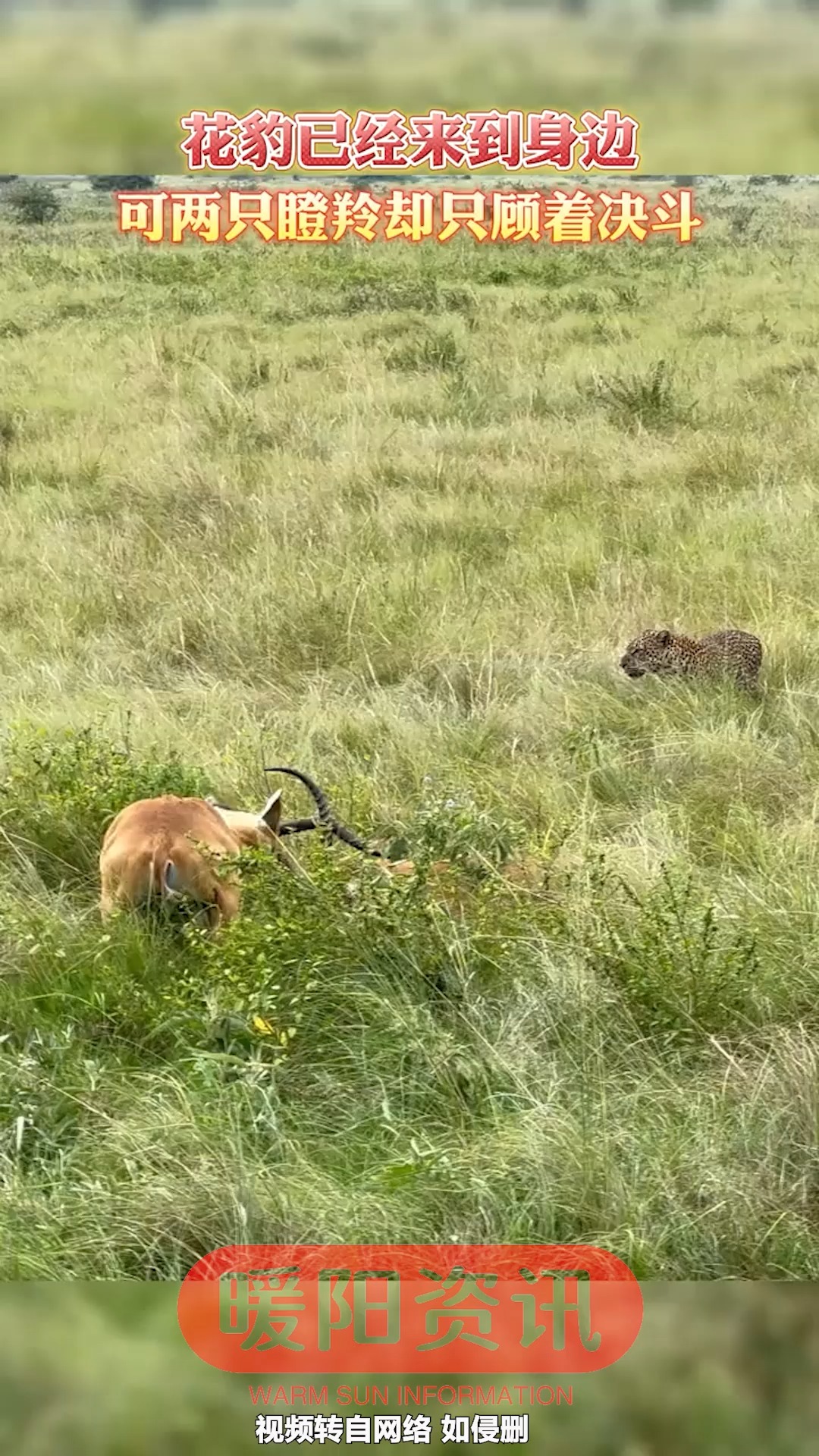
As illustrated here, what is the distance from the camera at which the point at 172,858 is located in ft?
9.30

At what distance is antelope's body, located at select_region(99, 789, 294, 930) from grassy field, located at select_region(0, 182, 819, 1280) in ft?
0.33

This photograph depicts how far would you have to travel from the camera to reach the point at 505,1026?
2535mm

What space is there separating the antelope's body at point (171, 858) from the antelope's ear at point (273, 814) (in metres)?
0.13

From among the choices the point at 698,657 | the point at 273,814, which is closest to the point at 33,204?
the point at 698,657

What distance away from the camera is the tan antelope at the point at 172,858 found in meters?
2.84

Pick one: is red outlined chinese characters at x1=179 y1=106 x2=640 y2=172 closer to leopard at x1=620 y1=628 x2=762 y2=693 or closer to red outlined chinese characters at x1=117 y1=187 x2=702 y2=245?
red outlined chinese characters at x1=117 y1=187 x2=702 y2=245

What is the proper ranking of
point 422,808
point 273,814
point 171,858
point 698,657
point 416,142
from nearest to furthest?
1. point 416,142
2. point 171,858
3. point 273,814
4. point 422,808
5. point 698,657

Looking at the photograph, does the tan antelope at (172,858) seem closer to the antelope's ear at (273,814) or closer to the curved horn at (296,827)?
the antelope's ear at (273,814)

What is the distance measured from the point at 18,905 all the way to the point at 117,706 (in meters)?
1.45

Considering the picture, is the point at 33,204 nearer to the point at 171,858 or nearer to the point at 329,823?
the point at 329,823

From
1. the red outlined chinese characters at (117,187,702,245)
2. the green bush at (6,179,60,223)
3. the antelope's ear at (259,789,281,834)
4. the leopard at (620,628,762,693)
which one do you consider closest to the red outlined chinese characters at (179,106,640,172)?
the red outlined chinese characters at (117,187,702,245)

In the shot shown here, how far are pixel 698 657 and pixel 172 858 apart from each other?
2.49 metres

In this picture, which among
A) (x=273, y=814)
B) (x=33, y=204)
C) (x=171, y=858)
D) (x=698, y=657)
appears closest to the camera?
(x=171, y=858)

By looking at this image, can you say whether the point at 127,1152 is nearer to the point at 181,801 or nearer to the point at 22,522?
the point at 181,801
